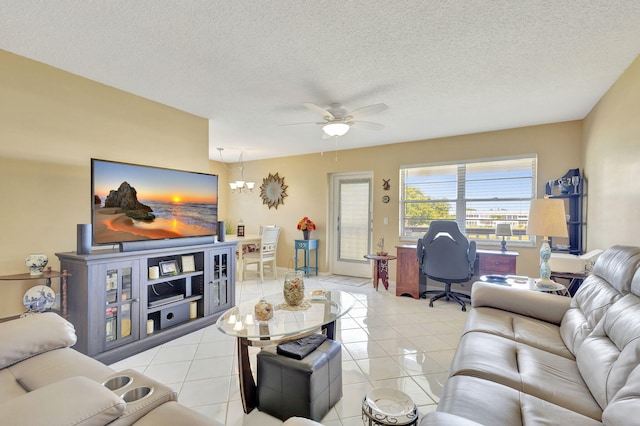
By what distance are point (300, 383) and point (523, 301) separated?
5.80ft

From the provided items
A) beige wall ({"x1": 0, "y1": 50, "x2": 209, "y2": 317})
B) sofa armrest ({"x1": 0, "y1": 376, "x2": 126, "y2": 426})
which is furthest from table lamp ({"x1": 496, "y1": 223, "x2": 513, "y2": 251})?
beige wall ({"x1": 0, "y1": 50, "x2": 209, "y2": 317})

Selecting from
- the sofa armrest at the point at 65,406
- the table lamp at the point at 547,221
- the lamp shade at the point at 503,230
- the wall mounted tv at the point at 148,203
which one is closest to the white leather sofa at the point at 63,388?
the sofa armrest at the point at 65,406

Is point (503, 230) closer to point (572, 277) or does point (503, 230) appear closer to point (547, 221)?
point (572, 277)

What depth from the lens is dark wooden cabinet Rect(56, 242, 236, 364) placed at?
2.36 meters

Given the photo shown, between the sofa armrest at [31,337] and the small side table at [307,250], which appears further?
the small side table at [307,250]

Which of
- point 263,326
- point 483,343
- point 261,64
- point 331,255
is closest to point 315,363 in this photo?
point 263,326

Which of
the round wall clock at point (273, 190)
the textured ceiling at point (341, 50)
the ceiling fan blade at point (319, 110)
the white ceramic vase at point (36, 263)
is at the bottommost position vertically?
the white ceramic vase at point (36, 263)

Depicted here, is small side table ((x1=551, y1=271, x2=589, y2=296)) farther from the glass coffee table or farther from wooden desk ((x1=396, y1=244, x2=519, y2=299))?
the glass coffee table

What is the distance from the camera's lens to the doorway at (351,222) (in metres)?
5.63

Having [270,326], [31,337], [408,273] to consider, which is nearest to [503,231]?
[408,273]

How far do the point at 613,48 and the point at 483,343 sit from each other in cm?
231

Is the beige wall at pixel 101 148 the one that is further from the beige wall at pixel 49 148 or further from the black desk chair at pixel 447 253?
the black desk chair at pixel 447 253

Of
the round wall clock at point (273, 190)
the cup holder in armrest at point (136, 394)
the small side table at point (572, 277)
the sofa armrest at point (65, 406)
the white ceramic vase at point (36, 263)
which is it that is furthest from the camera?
the round wall clock at point (273, 190)

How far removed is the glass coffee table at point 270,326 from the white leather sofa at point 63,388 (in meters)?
0.63
